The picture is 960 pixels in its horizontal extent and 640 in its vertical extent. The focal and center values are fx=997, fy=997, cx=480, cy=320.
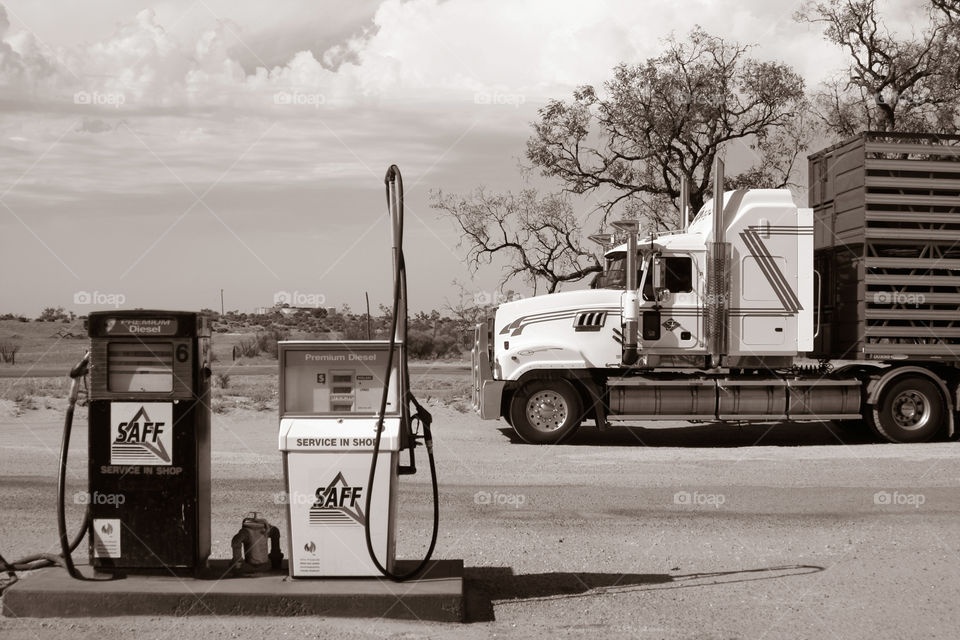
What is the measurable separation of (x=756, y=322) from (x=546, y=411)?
11.4 ft

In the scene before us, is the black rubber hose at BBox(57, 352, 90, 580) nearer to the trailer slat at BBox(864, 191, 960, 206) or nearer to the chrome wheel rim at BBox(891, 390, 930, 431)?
the trailer slat at BBox(864, 191, 960, 206)

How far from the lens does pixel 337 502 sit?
5762 millimetres

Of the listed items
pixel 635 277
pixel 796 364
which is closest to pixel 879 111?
pixel 796 364

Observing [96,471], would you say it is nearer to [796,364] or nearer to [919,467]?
[919,467]

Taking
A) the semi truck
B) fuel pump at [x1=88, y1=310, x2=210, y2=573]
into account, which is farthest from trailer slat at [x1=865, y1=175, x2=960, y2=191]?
fuel pump at [x1=88, y1=310, x2=210, y2=573]

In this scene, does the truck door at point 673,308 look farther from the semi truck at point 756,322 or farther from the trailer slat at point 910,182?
the trailer slat at point 910,182

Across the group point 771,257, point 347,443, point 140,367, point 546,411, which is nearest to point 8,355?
point 546,411

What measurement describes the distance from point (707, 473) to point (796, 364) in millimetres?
5585

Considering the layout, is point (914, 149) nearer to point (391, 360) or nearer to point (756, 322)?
point (756, 322)

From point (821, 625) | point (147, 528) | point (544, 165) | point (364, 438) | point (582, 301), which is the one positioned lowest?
point (821, 625)

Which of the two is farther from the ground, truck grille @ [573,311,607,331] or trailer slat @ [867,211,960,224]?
trailer slat @ [867,211,960,224]

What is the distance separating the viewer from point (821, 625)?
19.6 ft

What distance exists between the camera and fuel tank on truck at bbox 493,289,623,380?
49.0ft

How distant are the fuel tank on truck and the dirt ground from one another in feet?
4.29
